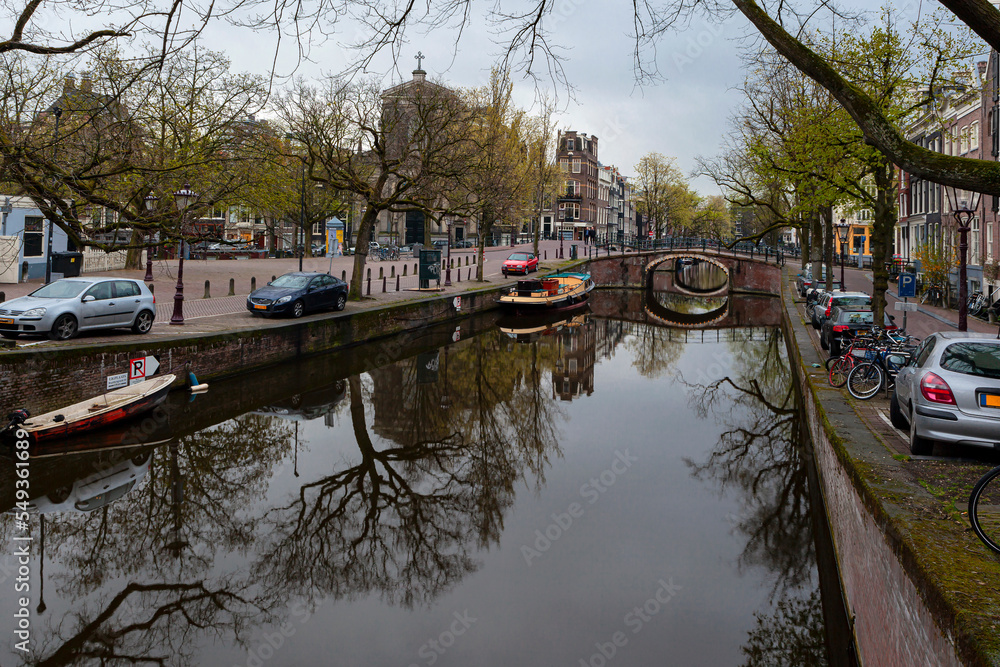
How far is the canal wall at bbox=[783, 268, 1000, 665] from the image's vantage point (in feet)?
12.4

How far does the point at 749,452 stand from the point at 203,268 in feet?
104

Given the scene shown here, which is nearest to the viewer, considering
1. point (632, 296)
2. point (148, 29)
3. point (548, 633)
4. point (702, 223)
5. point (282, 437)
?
point (148, 29)

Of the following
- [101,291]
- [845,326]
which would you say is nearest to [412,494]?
[101,291]

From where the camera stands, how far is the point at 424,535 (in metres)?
9.60

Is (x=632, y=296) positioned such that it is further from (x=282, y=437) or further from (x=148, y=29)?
(x=148, y=29)

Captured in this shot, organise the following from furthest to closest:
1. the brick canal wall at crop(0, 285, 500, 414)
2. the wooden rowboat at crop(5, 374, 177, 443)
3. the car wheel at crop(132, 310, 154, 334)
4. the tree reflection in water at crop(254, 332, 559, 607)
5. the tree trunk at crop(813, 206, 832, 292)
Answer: the tree trunk at crop(813, 206, 832, 292) → the car wheel at crop(132, 310, 154, 334) → the brick canal wall at crop(0, 285, 500, 414) → the wooden rowboat at crop(5, 374, 177, 443) → the tree reflection in water at crop(254, 332, 559, 607)

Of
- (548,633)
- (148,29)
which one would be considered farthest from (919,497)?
(148,29)

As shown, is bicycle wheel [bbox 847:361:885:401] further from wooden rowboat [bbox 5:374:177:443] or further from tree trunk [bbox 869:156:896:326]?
wooden rowboat [bbox 5:374:177:443]

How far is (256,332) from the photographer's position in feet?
61.1

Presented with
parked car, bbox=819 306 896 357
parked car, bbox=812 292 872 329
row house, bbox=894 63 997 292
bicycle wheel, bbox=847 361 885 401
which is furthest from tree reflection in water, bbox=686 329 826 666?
row house, bbox=894 63 997 292

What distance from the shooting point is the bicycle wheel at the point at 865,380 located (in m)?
11.8

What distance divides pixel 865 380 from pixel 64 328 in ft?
50.2

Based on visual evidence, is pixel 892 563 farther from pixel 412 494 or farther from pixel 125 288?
pixel 125 288

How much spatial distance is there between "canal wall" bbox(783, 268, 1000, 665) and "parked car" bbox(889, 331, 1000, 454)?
0.52 m
